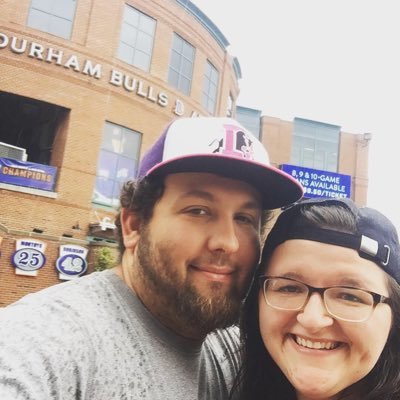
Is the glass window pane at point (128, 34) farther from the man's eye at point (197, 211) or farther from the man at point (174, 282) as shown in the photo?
the man's eye at point (197, 211)

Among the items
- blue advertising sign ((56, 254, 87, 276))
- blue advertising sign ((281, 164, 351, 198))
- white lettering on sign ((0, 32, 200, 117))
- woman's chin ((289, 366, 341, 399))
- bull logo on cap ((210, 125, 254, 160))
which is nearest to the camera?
woman's chin ((289, 366, 341, 399))

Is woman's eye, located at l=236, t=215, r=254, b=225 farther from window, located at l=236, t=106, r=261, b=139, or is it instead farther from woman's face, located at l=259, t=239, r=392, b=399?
window, located at l=236, t=106, r=261, b=139

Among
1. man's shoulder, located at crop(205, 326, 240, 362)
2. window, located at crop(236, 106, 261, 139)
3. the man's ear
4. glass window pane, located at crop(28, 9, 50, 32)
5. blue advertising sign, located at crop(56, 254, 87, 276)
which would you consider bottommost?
blue advertising sign, located at crop(56, 254, 87, 276)

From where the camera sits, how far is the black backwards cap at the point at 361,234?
151cm

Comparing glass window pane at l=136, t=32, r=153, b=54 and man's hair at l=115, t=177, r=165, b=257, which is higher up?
glass window pane at l=136, t=32, r=153, b=54

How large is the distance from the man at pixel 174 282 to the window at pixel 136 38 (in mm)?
14592

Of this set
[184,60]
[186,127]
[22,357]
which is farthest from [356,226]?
[184,60]

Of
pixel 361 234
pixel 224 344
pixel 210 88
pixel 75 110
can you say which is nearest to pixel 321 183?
pixel 210 88

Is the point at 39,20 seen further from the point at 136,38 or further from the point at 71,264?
the point at 71,264

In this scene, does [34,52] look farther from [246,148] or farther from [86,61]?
[246,148]

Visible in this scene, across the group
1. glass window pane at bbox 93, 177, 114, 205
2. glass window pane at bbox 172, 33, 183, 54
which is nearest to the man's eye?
glass window pane at bbox 93, 177, 114, 205

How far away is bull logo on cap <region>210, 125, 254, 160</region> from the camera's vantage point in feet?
5.91

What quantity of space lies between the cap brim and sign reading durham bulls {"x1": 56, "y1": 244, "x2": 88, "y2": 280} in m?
11.5

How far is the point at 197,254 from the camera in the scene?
1714 mm
